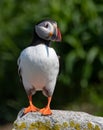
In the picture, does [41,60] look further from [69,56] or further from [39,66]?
[69,56]

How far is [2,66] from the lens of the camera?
12297 millimetres

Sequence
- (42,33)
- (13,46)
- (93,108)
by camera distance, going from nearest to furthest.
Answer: (42,33) → (93,108) → (13,46)

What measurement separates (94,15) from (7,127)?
2.17m

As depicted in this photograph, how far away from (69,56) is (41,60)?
5.59 meters

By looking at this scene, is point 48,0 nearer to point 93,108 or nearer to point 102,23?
point 102,23

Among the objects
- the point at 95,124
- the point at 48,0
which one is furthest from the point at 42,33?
the point at 48,0

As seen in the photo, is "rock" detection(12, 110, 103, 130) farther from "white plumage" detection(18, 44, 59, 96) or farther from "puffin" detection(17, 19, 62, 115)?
"white plumage" detection(18, 44, 59, 96)

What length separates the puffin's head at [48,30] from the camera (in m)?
6.19

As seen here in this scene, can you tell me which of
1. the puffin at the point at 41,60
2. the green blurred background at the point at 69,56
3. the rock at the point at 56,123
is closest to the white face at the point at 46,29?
the puffin at the point at 41,60

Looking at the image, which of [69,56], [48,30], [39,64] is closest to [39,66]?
[39,64]

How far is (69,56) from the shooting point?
11688mm

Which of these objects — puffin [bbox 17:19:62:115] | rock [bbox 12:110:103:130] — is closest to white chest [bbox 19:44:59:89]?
puffin [bbox 17:19:62:115]

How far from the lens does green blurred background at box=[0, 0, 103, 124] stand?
38.2ft

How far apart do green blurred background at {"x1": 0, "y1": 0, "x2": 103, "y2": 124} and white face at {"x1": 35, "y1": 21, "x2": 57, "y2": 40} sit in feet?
16.7
